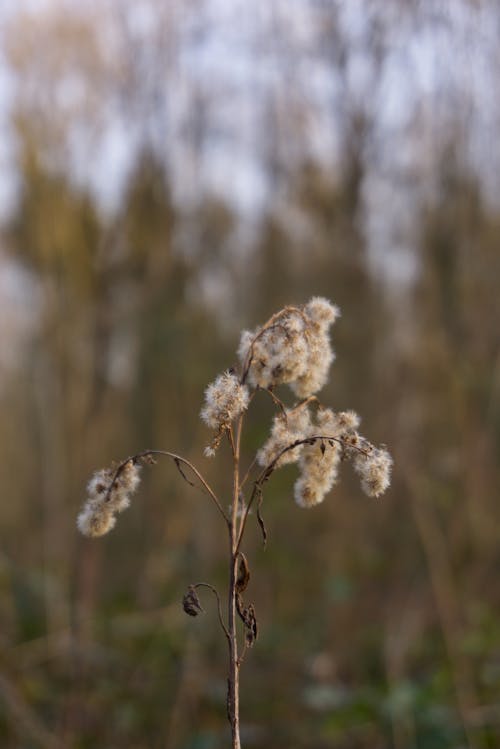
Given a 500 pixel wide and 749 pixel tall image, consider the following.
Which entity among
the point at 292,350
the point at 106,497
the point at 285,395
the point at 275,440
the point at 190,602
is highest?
the point at 285,395

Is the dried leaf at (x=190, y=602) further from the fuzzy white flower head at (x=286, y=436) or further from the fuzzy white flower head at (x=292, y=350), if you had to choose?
the fuzzy white flower head at (x=292, y=350)

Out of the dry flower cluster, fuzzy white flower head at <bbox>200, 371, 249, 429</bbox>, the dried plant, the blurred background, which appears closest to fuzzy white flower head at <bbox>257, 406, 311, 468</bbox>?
the dried plant

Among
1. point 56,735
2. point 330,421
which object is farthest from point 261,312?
point 330,421

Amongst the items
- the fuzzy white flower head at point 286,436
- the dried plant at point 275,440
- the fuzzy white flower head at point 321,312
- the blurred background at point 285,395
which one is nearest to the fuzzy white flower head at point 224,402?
the dried plant at point 275,440

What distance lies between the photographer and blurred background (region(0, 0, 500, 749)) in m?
5.50

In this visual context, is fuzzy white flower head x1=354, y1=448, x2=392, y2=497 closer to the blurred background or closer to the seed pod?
the seed pod

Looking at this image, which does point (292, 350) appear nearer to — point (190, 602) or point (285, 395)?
point (190, 602)

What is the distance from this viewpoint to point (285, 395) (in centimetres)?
675

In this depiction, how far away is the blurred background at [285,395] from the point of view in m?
5.50

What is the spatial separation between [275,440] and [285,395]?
5191 mm

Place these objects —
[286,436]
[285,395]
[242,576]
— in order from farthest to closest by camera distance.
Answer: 1. [285,395]
2. [286,436]
3. [242,576]

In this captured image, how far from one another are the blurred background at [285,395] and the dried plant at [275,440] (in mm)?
3098

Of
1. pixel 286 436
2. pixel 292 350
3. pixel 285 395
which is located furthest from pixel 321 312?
pixel 285 395

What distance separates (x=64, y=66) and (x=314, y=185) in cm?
245
